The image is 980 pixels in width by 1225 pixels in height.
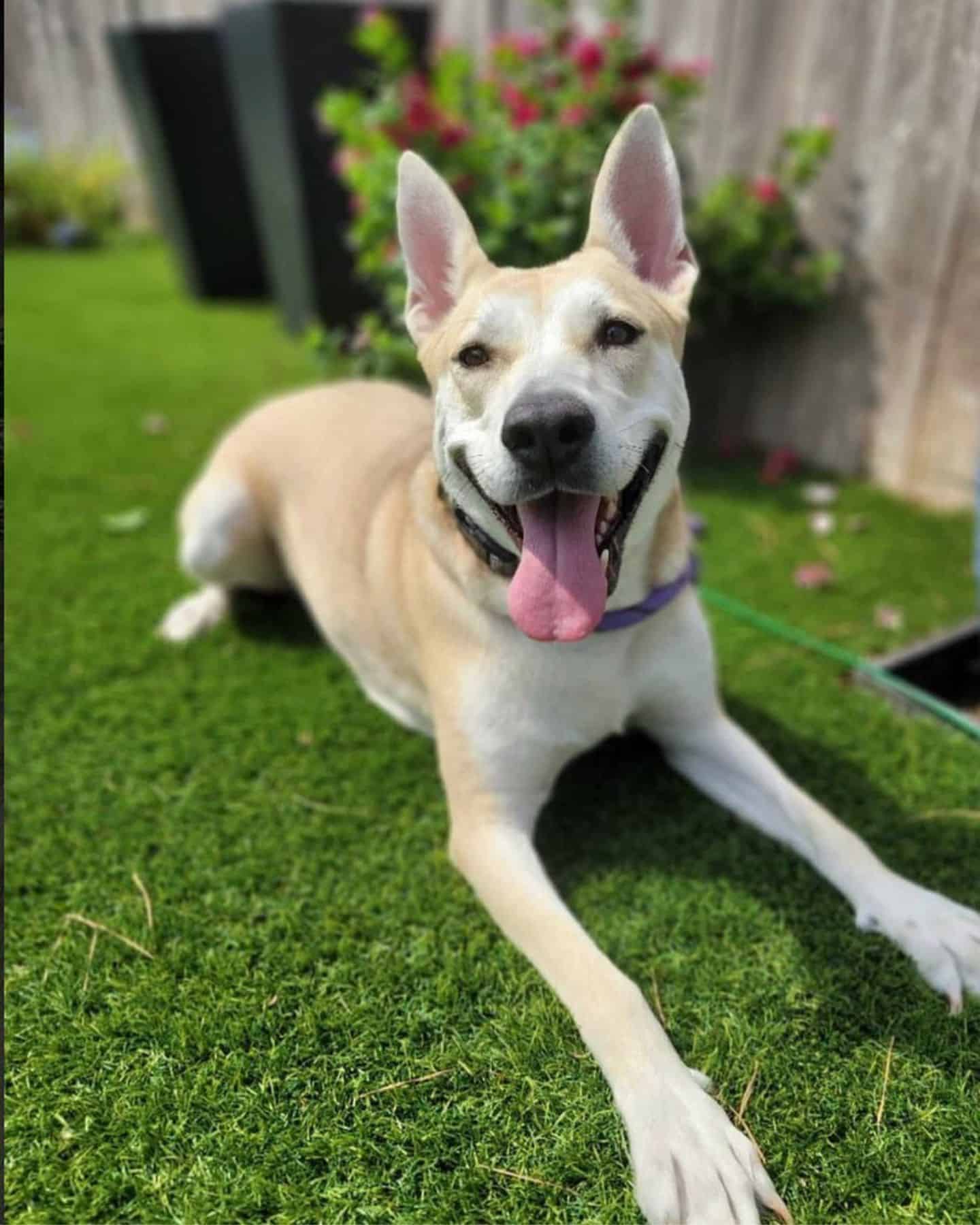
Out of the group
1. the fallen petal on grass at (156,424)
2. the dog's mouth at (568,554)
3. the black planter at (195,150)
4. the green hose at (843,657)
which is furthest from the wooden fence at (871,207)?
the black planter at (195,150)

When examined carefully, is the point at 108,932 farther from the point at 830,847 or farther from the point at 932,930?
the point at 932,930

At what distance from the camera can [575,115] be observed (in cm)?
444

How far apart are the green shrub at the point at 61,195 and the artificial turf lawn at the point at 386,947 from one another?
31.9 ft

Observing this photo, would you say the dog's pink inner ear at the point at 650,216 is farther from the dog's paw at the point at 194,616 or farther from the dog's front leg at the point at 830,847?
the dog's paw at the point at 194,616

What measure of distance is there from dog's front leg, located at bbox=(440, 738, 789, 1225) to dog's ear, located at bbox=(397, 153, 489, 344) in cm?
116

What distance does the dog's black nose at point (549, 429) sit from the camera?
6.13 ft

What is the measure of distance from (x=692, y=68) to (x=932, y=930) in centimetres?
427

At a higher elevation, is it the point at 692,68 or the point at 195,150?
the point at 692,68

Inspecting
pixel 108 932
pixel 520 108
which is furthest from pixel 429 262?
pixel 520 108

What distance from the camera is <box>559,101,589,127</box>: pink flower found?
444cm

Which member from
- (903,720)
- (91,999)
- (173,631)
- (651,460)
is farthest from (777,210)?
(91,999)

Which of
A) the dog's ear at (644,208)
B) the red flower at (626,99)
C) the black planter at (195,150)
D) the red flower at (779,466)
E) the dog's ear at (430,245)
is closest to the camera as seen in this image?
the dog's ear at (644,208)

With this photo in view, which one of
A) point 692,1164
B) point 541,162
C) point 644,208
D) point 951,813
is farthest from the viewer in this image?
point 541,162

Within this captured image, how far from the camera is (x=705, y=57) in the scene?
4938 mm
